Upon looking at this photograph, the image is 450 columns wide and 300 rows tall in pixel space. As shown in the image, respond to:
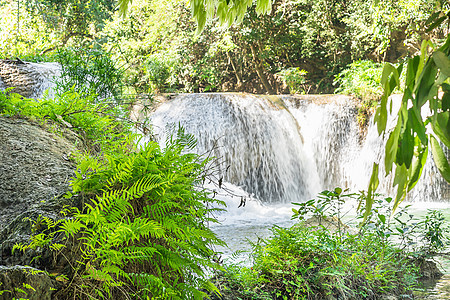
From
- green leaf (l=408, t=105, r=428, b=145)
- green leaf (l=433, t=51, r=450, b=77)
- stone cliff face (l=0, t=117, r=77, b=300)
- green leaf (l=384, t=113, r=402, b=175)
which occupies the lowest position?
stone cliff face (l=0, t=117, r=77, b=300)

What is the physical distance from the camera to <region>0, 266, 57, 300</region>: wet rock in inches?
64.3

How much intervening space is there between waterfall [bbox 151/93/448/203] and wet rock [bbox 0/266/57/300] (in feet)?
26.9

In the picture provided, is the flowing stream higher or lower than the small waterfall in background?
→ lower

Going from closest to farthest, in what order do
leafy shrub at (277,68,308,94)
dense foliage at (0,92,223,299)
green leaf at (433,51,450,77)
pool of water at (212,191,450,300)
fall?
green leaf at (433,51,450,77) → dense foliage at (0,92,223,299) → pool of water at (212,191,450,300) → leafy shrub at (277,68,308,94)

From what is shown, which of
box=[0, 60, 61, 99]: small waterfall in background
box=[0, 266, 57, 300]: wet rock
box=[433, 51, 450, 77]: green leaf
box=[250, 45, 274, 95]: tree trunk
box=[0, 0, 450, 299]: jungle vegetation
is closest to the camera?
box=[433, 51, 450, 77]: green leaf

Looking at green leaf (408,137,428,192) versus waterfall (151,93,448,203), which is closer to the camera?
green leaf (408,137,428,192)

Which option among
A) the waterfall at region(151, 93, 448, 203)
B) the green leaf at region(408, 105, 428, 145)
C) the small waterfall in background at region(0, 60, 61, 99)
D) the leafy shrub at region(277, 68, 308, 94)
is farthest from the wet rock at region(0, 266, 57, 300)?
the leafy shrub at region(277, 68, 308, 94)

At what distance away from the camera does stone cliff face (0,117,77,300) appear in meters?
1.74

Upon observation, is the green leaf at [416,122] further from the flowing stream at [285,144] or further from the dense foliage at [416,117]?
the flowing stream at [285,144]

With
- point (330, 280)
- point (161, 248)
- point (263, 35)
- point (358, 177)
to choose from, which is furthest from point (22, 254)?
point (263, 35)

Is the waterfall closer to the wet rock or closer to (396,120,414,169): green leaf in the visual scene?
the wet rock

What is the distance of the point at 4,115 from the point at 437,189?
962 centimetres

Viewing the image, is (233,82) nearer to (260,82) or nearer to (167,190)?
(260,82)

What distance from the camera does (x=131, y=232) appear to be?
1.88 m
